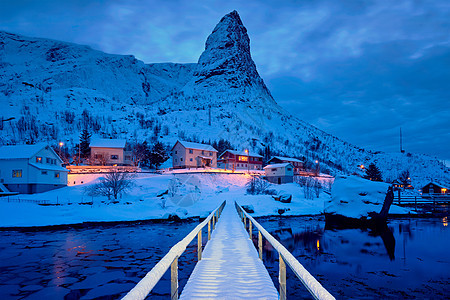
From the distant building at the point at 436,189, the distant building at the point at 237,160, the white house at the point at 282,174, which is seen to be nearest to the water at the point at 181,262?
the white house at the point at 282,174

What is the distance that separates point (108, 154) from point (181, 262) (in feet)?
215

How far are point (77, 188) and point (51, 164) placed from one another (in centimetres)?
796

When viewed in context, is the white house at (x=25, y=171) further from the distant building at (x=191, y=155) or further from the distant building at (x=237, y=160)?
the distant building at (x=237, y=160)

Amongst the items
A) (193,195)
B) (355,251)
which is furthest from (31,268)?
(193,195)

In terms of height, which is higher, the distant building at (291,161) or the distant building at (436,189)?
the distant building at (291,161)

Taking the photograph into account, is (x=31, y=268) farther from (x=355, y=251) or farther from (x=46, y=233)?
(x=355, y=251)

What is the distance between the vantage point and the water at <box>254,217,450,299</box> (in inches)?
432

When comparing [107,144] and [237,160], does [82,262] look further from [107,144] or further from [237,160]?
[237,160]

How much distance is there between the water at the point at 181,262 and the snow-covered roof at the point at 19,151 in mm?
24289

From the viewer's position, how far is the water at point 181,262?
35.9ft

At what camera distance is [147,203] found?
126 ft

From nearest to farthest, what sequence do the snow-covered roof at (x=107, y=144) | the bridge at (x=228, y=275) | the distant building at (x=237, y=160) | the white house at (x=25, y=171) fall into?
1. the bridge at (x=228, y=275)
2. the white house at (x=25, y=171)
3. the snow-covered roof at (x=107, y=144)
4. the distant building at (x=237, y=160)

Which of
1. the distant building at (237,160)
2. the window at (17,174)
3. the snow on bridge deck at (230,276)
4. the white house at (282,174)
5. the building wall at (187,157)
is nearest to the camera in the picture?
the snow on bridge deck at (230,276)

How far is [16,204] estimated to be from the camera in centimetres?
3419
